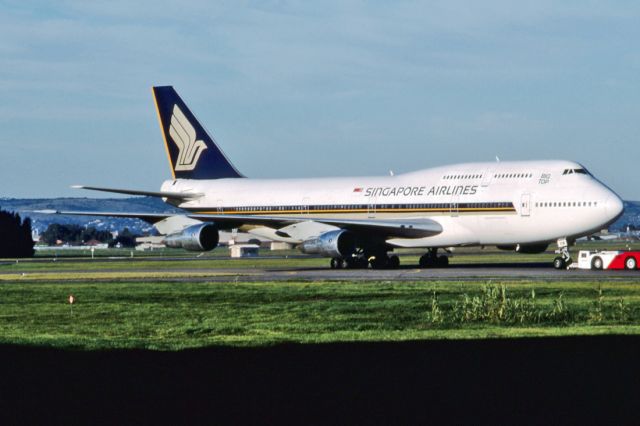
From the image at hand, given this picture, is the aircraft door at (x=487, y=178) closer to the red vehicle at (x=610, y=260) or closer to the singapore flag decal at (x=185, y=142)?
the red vehicle at (x=610, y=260)

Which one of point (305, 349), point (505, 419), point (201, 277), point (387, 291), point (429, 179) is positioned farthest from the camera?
point (429, 179)

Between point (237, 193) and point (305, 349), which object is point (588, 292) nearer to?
point (305, 349)

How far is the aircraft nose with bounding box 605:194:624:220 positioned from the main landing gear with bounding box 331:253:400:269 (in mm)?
12201

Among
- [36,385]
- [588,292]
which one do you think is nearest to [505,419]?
[36,385]

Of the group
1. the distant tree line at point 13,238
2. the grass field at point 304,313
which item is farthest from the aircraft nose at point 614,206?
the distant tree line at point 13,238

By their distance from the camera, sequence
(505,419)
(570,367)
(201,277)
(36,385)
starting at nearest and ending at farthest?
1. (505,419)
2. (36,385)
3. (570,367)
4. (201,277)

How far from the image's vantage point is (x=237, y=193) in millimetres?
62219

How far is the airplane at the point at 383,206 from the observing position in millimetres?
49062

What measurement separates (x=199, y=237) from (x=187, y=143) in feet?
41.3

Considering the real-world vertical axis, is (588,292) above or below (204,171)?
below

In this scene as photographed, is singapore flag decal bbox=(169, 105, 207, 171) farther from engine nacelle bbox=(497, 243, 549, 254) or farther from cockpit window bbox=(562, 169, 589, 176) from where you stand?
cockpit window bbox=(562, 169, 589, 176)

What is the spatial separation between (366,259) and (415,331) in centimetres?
3308

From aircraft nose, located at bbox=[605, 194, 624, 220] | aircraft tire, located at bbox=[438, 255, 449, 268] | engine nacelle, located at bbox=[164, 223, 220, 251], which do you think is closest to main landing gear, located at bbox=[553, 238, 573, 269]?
aircraft nose, located at bbox=[605, 194, 624, 220]

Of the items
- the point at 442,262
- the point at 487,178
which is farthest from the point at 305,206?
the point at 487,178
